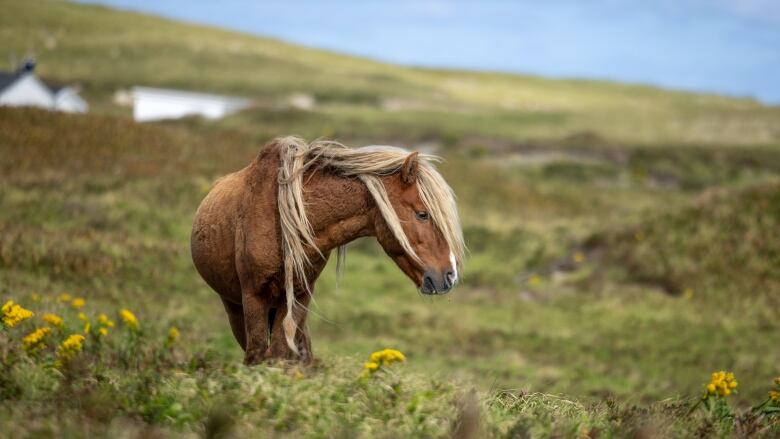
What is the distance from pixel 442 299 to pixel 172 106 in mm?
41592

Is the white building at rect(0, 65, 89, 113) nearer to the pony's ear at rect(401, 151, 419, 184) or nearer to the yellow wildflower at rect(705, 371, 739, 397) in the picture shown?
the pony's ear at rect(401, 151, 419, 184)

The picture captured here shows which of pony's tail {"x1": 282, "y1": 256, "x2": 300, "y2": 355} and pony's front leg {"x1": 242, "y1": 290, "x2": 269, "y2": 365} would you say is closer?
pony's tail {"x1": 282, "y1": 256, "x2": 300, "y2": 355}

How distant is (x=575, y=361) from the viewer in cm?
1675

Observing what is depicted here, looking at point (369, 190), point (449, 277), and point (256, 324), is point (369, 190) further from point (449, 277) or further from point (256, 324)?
point (256, 324)

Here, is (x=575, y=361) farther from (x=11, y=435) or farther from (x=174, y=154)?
(x=174, y=154)

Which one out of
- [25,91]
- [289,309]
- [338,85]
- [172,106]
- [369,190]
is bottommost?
[172,106]

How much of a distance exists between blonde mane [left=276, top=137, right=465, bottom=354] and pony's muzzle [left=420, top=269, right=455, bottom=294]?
0.15 metres

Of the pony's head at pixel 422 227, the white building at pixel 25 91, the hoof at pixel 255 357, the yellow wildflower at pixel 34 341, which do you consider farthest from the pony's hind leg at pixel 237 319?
the white building at pixel 25 91

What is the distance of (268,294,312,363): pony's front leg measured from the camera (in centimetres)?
713

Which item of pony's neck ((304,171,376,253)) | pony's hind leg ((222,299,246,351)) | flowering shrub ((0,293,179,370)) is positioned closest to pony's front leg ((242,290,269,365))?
pony's neck ((304,171,376,253))

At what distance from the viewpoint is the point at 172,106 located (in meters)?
59.0

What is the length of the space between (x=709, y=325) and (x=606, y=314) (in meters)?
2.27

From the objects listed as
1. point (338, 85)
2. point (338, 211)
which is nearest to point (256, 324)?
point (338, 211)

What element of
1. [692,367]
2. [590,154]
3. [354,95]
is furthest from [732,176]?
[354,95]
